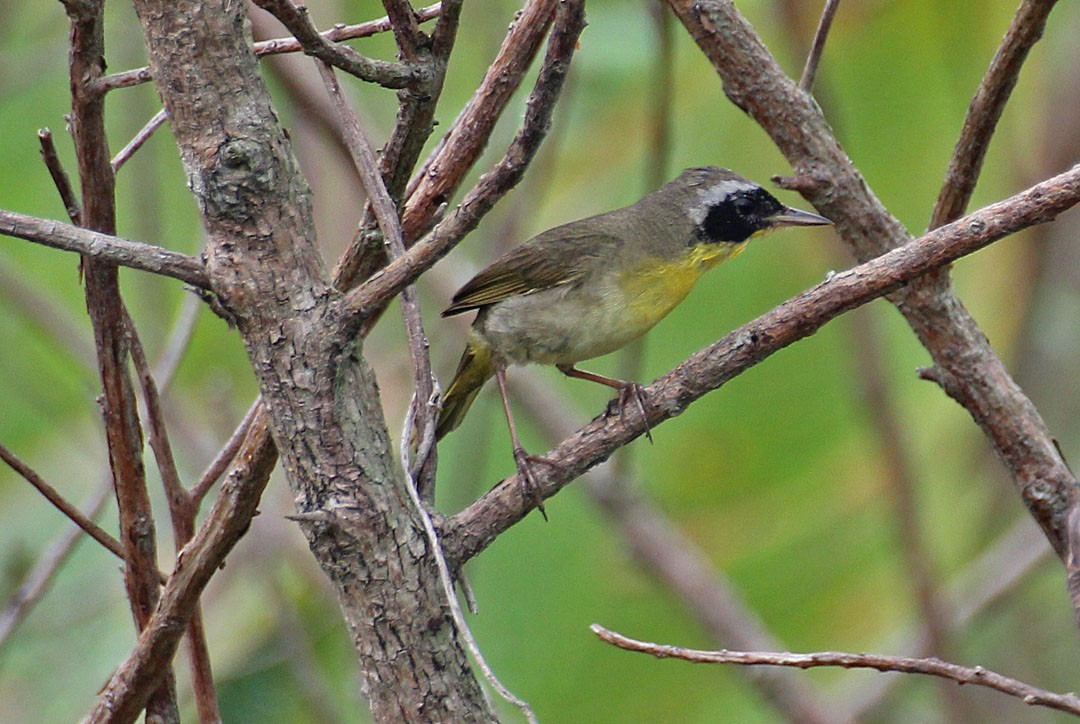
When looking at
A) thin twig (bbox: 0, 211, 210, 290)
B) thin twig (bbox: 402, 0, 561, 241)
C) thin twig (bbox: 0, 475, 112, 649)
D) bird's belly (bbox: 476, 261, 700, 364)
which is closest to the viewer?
thin twig (bbox: 0, 211, 210, 290)

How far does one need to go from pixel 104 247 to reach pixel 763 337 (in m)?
0.89

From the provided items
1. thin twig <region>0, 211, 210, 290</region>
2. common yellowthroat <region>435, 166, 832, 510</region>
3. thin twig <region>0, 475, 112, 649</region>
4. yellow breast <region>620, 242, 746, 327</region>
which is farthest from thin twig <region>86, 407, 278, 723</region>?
yellow breast <region>620, 242, 746, 327</region>

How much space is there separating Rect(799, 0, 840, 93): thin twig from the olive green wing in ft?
4.09

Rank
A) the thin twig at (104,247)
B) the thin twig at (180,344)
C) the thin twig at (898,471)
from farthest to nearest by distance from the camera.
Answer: the thin twig at (898,471) < the thin twig at (180,344) < the thin twig at (104,247)

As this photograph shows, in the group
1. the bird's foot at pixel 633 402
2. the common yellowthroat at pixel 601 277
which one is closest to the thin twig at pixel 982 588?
the common yellowthroat at pixel 601 277

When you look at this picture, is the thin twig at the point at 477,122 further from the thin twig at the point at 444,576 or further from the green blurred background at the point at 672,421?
the green blurred background at the point at 672,421

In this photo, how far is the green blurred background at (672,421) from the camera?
3.91 meters

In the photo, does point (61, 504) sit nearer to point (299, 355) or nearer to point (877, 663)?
point (299, 355)

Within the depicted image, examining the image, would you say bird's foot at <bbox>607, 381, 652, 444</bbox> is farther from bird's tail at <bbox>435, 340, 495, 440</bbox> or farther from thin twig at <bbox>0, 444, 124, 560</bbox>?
bird's tail at <bbox>435, 340, 495, 440</bbox>

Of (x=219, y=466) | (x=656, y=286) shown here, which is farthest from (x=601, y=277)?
(x=219, y=466)

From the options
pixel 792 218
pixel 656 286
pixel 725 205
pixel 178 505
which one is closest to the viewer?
pixel 178 505

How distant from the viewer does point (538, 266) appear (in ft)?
11.7

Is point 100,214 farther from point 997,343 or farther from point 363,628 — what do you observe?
point 997,343

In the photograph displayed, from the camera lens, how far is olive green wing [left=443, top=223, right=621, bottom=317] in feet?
11.5
